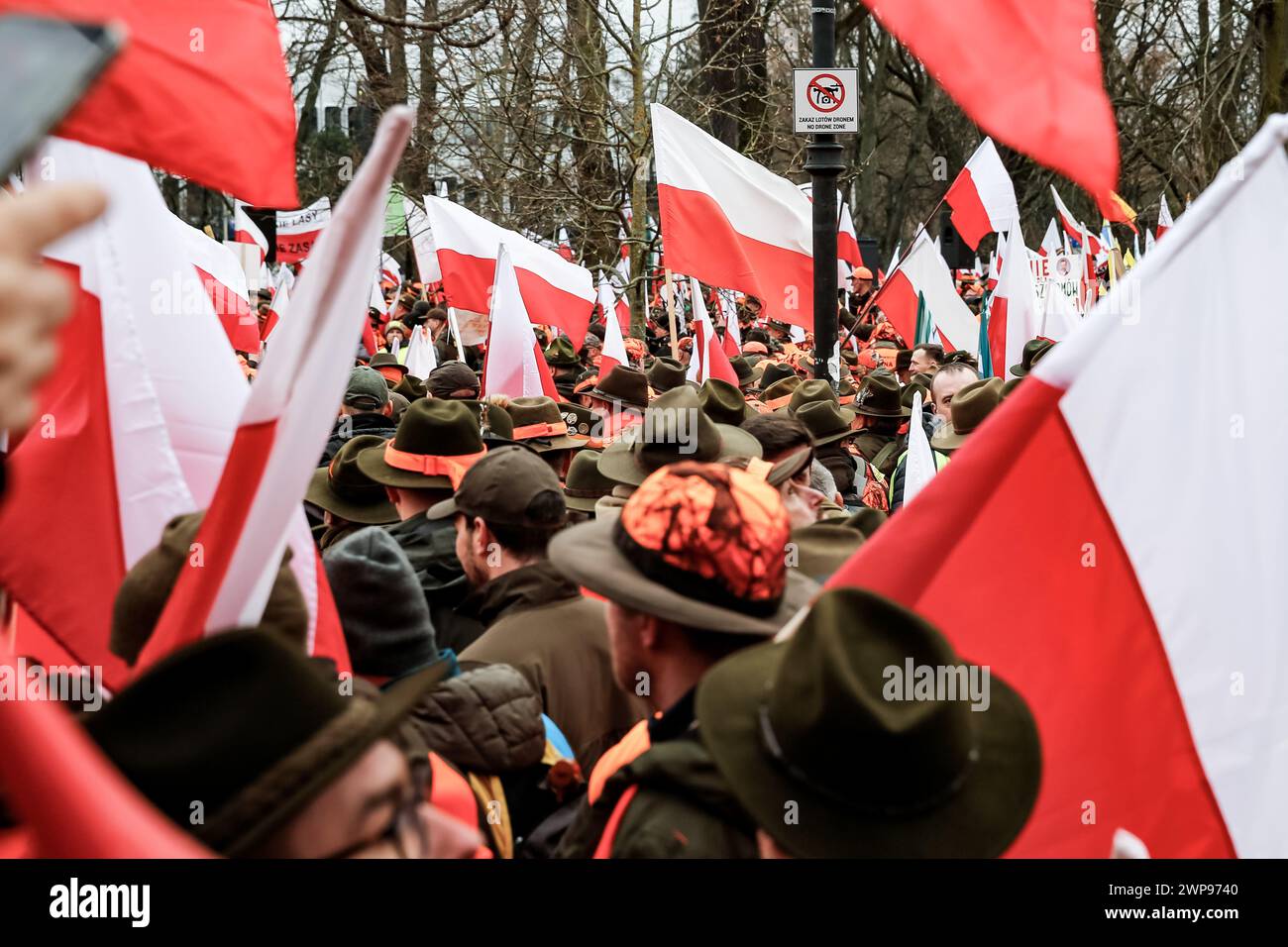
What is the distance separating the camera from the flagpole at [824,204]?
31.1 feet

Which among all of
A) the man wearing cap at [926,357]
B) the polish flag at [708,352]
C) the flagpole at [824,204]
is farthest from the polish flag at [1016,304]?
the polish flag at [708,352]

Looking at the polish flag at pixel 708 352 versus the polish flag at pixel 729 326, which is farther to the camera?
the polish flag at pixel 729 326

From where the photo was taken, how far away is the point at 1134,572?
261 centimetres

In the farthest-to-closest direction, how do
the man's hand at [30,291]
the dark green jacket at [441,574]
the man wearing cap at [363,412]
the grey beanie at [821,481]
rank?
the man wearing cap at [363,412]
the grey beanie at [821,481]
the dark green jacket at [441,574]
the man's hand at [30,291]

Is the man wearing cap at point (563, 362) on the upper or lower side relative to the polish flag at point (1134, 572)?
upper

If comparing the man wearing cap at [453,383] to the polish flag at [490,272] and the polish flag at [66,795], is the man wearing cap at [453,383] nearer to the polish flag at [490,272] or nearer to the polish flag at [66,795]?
the polish flag at [490,272]

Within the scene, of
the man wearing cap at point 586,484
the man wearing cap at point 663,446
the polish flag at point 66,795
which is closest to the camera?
the polish flag at point 66,795

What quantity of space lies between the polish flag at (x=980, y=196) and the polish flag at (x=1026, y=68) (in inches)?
370

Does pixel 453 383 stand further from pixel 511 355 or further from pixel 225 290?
pixel 225 290

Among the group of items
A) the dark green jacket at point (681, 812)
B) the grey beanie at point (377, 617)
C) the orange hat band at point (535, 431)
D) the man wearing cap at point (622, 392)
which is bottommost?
the dark green jacket at point (681, 812)

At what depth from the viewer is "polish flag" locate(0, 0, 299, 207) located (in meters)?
2.93

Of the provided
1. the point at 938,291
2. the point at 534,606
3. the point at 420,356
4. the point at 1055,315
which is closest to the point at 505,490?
the point at 534,606

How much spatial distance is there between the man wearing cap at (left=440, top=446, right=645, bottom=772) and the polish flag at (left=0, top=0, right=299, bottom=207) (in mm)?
1141

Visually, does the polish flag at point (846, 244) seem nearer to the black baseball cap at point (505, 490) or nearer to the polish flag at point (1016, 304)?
the polish flag at point (1016, 304)
